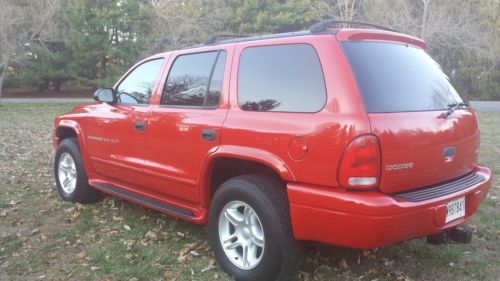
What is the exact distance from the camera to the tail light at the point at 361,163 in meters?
2.62

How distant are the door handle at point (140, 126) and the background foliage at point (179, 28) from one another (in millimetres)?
21749

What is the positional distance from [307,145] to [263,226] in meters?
0.63

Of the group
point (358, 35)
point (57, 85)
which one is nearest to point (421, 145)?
point (358, 35)

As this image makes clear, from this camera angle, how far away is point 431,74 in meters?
3.30

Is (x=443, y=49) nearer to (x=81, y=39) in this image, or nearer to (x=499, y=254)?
(x=81, y=39)

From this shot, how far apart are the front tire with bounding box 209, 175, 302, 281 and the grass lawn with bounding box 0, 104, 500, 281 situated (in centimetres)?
25

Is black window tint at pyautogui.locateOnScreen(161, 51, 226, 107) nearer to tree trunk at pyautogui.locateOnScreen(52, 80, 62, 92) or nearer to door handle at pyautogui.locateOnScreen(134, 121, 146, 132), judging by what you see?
door handle at pyautogui.locateOnScreen(134, 121, 146, 132)

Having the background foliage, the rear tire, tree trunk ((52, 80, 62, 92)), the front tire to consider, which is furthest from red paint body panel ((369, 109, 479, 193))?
tree trunk ((52, 80, 62, 92))

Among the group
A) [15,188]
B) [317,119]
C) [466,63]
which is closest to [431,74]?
[317,119]

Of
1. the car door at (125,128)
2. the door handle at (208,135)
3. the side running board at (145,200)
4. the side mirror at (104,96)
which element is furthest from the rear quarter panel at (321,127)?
the side mirror at (104,96)

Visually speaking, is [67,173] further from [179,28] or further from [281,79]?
[179,28]

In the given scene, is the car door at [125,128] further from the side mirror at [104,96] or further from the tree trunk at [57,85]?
the tree trunk at [57,85]

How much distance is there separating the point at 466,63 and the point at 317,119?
3226 cm

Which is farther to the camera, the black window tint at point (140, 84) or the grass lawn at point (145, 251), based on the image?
the black window tint at point (140, 84)
